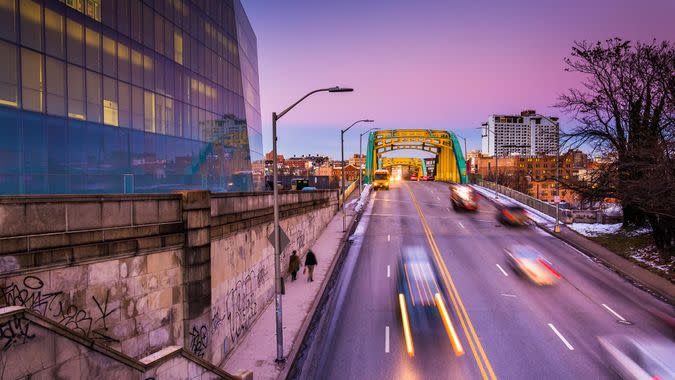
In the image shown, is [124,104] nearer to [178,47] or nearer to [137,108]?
[137,108]

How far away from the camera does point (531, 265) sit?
23000mm

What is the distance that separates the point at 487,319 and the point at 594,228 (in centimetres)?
2173

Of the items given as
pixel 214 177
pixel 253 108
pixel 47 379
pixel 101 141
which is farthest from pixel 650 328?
pixel 253 108

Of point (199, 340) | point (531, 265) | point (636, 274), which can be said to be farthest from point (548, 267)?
point (199, 340)

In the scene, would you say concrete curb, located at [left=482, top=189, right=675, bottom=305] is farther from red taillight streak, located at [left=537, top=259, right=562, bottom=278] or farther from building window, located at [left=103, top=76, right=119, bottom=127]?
building window, located at [left=103, top=76, right=119, bottom=127]

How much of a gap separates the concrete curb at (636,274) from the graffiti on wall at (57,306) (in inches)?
814

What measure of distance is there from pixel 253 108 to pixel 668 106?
123ft

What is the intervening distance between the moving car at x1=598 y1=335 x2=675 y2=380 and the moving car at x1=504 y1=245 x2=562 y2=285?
6381 millimetres

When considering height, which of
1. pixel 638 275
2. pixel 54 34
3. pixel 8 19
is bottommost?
pixel 638 275

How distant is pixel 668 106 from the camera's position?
24.2m

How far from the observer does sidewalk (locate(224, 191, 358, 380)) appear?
39.2 ft

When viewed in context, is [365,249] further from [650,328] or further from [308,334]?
[650,328]

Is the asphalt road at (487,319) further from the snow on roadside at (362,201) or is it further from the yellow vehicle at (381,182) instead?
the yellow vehicle at (381,182)

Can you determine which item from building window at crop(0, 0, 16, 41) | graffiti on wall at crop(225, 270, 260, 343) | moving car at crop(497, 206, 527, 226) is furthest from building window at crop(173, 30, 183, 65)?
moving car at crop(497, 206, 527, 226)
